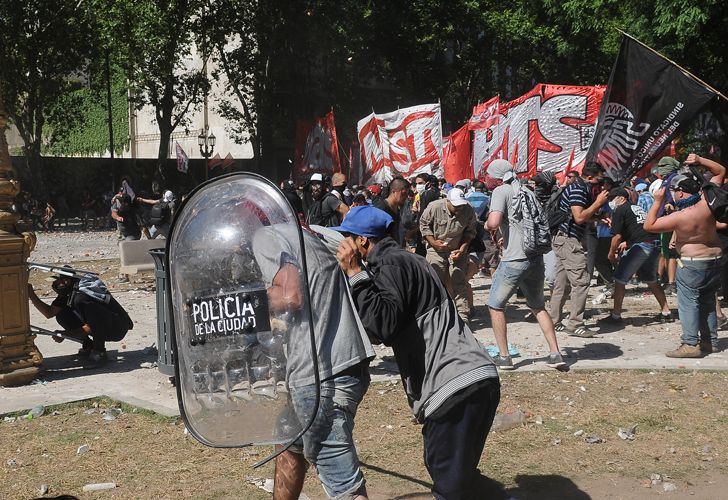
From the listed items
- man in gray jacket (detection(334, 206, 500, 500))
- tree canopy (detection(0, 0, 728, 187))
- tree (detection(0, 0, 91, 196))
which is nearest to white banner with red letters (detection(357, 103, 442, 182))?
tree canopy (detection(0, 0, 728, 187))

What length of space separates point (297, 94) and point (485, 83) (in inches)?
377

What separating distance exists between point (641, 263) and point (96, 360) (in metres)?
6.19

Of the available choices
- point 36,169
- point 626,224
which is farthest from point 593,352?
point 36,169

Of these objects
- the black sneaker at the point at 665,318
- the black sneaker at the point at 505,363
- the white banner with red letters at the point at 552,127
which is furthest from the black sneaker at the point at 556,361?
the white banner with red letters at the point at 552,127

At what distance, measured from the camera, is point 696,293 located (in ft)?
25.6

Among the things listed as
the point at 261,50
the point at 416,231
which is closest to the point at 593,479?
the point at 416,231

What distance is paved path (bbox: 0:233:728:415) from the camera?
6.96 m

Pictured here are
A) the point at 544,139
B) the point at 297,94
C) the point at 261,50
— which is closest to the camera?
Result: the point at 544,139

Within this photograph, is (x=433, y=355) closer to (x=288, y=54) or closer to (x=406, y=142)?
(x=406, y=142)

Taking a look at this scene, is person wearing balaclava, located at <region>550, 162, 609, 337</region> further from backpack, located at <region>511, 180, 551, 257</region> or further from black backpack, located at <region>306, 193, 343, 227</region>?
black backpack, located at <region>306, 193, 343, 227</region>

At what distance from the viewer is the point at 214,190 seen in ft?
9.71

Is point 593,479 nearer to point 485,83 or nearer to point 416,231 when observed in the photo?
point 416,231

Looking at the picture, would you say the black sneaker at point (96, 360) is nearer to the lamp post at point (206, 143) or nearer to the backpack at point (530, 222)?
the backpack at point (530, 222)

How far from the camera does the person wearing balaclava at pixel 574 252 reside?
9.00 meters
